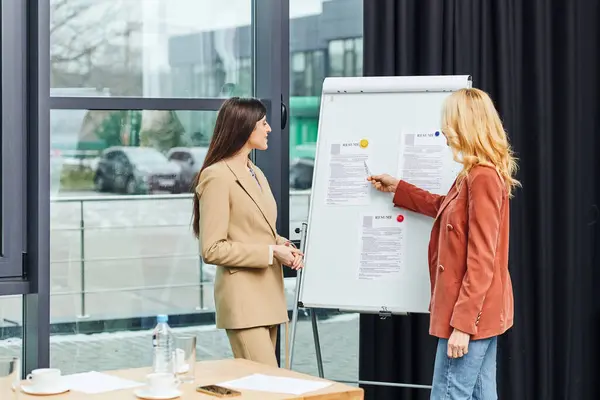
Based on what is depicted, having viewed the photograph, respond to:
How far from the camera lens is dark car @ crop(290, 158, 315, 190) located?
14.0ft

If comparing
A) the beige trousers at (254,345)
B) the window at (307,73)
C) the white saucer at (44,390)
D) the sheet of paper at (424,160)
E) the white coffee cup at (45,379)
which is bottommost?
the beige trousers at (254,345)

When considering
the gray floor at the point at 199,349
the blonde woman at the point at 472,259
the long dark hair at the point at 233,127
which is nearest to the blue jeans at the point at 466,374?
the blonde woman at the point at 472,259

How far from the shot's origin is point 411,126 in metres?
3.71

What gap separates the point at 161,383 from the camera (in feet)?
7.78

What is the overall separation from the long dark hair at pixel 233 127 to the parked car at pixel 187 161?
1.92 feet

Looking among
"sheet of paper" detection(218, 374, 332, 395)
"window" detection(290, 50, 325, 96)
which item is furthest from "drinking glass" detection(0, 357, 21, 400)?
"window" detection(290, 50, 325, 96)

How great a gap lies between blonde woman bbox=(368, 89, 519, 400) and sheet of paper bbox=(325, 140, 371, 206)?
0.64 meters

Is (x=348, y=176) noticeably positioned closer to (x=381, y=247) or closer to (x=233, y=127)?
(x=381, y=247)

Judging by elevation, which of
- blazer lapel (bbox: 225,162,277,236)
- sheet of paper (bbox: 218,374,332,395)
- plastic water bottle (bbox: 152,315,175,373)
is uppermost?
blazer lapel (bbox: 225,162,277,236)

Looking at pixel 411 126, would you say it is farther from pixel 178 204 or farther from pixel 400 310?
pixel 178 204

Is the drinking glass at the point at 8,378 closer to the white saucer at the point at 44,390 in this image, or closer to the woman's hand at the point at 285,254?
the white saucer at the point at 44,390

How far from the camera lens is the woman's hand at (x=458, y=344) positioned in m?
2.95

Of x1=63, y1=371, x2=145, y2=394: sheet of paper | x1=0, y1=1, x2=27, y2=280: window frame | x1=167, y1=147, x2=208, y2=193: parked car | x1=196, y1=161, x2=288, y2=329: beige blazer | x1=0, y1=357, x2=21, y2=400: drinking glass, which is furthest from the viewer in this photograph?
x1=167, y1=147, x2=208, y2=193: parked car

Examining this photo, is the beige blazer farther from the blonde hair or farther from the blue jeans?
the blonde hair
